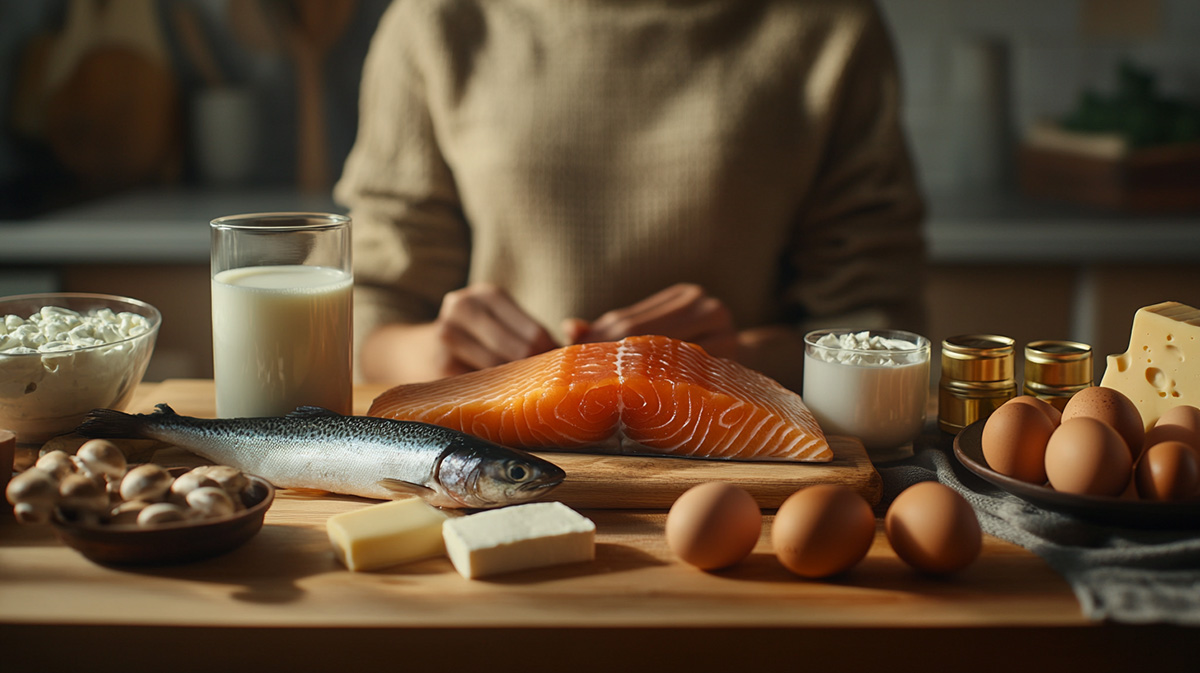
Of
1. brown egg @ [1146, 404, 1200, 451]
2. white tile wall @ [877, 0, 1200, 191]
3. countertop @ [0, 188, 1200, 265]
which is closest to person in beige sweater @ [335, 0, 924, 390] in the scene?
brown egg @ [1146, 404, 1200, 451]

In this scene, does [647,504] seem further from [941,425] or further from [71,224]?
[71,224]

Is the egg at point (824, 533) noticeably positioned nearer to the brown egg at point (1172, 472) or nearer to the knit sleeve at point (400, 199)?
the brown egg at point (1172, 472)

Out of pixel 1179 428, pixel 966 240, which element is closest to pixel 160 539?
pixel 1179 428

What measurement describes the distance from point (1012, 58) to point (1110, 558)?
2.55 m

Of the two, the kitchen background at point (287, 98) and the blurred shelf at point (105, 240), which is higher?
the kitchen background at point (287, 98)

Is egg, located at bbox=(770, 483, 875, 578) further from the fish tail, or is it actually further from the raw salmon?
the fish tail

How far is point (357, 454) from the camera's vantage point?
0.91 m

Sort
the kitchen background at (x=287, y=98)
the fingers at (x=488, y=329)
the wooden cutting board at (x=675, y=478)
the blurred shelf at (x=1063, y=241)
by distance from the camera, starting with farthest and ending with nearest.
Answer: the kitchen background at (x=287, y=98)
the blurred shelf at (x=1063, y=241)
the fingers at (x=488, y=329)
the wooden cutting board at (x=675, y=478)

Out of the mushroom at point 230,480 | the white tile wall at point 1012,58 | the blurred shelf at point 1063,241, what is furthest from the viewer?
the white tile wall at point 1012,58

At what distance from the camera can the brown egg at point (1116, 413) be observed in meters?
0.83

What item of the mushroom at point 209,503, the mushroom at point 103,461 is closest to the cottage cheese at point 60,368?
the mushroom at point 103,461

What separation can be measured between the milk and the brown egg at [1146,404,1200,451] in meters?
0.77

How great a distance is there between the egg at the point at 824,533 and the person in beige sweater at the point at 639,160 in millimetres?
808

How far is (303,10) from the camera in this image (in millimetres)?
2939
